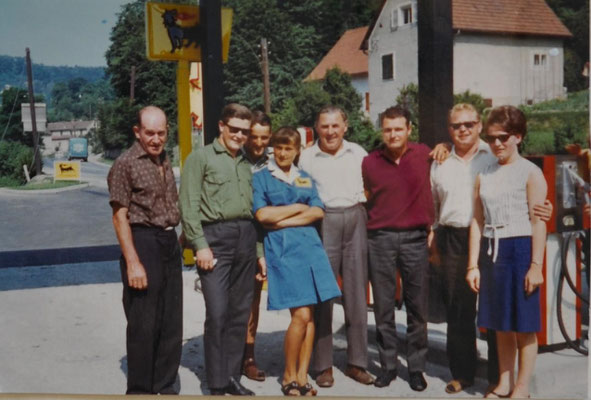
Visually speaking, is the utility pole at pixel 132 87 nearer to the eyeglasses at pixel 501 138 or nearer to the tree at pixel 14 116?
the tree at pixel 14 116

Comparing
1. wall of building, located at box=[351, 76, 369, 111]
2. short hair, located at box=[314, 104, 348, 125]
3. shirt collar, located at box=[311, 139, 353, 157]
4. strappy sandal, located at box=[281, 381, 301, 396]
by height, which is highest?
wall of building, located at box=[351, 76, 369, 111]

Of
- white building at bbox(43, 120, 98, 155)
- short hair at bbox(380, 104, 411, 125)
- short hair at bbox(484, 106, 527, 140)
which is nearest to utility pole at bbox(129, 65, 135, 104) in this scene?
white building at bbox(43, 120, 98, 155)

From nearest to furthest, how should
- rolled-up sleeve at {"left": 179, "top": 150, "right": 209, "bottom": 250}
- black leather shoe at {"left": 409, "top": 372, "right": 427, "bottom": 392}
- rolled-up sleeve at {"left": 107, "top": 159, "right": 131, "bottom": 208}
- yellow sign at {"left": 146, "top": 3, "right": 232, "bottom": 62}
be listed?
rolled-up sleeve at {"left": 107, "top": 159, "right": 131, "bottom": 208} < rolled-up sleeve at {"left": 179, "top": 150, "right": 209, "bottom": 250} < black leather shoe at {"left": 409, "top": 372, "right": 427, "bottom": 392} < yellow sign at {"left": 146, "top": 3, "right": 232, "bottom": 62}

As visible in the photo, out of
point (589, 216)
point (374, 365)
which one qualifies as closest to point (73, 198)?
point (374, 365)

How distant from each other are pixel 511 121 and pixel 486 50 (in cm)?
65

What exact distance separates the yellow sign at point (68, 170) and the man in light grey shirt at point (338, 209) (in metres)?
1.37

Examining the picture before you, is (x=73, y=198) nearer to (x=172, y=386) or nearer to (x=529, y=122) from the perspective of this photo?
(x=172, y=386)

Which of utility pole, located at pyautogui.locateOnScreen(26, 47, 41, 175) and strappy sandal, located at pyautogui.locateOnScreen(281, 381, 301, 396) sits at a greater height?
utility pole, located at pyautogui.locateOnScreen(26, 47, 41, 175)

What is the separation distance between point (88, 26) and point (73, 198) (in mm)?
1019

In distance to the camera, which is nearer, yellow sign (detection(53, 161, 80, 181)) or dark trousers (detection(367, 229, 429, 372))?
dark trousers (detection(367, 229, 429, 372))

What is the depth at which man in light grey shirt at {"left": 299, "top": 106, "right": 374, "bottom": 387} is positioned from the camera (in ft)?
12.7

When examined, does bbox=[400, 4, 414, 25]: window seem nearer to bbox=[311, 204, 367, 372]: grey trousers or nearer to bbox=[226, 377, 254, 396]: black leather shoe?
bbox=[311, 204, 367, 372]: grey trousers

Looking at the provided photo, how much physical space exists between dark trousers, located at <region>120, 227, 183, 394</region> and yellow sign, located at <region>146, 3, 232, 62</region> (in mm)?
1129

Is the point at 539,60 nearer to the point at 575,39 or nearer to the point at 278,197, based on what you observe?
the point at 575,39
